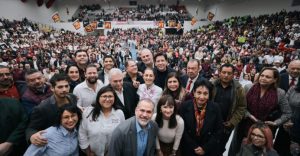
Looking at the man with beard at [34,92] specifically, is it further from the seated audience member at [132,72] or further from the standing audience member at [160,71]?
the standing audience member at [160,71]

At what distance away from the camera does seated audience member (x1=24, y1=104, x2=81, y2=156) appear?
7.13 ft

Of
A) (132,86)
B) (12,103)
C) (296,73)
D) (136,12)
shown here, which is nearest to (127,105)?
(132,86)

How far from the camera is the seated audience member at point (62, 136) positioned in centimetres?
217

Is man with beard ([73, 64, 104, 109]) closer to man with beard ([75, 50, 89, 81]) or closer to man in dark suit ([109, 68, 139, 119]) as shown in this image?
man in dark suit ([109, 68, 139, 119])

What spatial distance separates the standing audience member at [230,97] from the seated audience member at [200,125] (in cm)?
44

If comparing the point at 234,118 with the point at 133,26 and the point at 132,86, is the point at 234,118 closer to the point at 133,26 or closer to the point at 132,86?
the point at 132,86

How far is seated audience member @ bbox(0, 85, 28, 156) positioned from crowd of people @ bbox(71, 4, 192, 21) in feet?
98.4

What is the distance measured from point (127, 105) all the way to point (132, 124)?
0.79m

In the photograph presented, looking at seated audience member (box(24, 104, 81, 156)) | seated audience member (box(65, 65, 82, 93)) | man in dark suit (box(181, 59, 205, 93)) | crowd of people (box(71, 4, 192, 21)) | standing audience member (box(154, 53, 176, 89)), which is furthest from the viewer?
crowd of people (box(71, 4, 192, 21))

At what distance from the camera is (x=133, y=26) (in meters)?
29.8

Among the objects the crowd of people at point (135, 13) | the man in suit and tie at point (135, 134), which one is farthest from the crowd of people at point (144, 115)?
the crowd of people at point (135, 13)

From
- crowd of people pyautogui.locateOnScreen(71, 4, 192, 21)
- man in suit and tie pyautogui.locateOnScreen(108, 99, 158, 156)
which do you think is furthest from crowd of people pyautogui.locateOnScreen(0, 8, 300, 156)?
crowd of people pyautogui.locateOnScreen(71, 4, 192, 21)

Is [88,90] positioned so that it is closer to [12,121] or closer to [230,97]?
[12,121]

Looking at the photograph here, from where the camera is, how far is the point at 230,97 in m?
3.00
